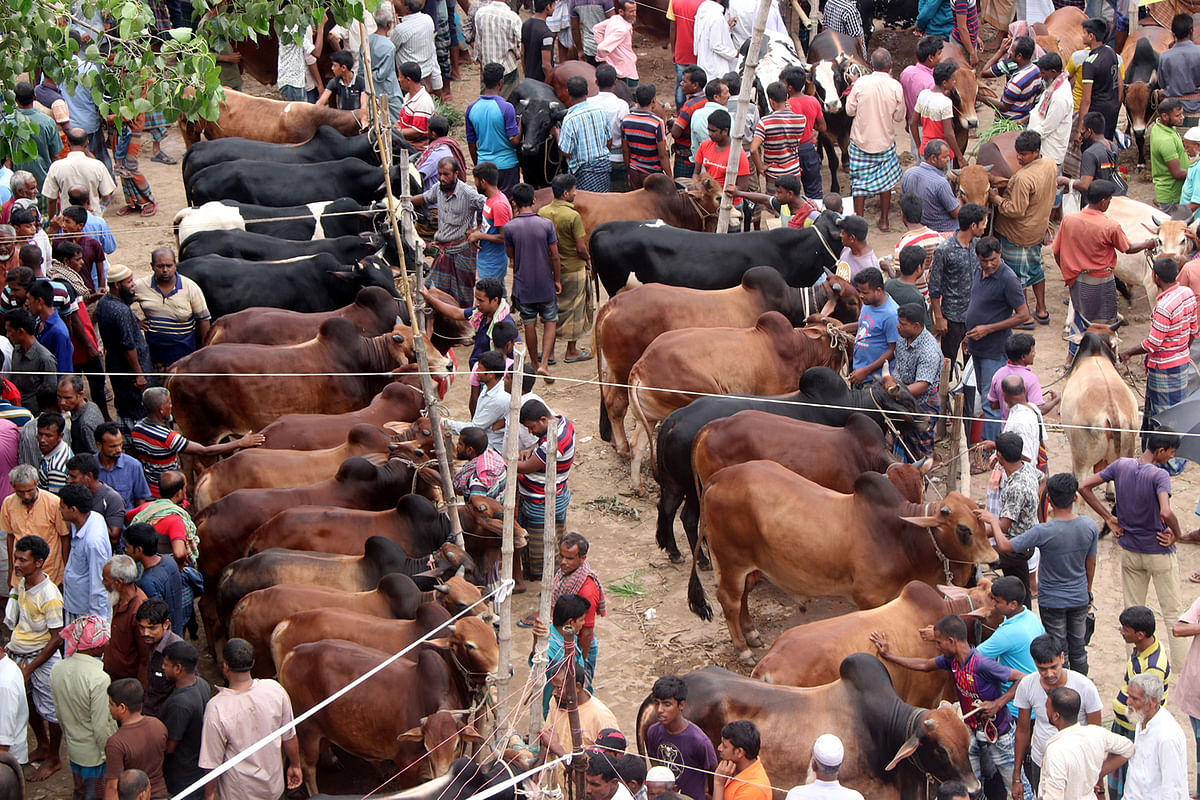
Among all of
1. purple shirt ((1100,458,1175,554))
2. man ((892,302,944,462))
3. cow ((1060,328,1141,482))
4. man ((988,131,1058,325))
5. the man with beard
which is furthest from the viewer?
man ((988,131,1058,325))

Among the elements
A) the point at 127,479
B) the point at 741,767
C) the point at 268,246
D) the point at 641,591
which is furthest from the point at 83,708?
the point at 268,246

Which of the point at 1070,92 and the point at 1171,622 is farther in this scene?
the point at 1070,92

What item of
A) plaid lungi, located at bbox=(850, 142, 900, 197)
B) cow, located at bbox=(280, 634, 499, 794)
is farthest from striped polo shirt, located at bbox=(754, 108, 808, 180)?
cow, located at bbox=(280, 634, 499, 794)

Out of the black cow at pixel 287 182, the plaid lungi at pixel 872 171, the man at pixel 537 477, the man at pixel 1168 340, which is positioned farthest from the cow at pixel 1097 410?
the black cow at pixel 287 182

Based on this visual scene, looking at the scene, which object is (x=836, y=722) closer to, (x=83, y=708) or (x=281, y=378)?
(x=83, y=708)

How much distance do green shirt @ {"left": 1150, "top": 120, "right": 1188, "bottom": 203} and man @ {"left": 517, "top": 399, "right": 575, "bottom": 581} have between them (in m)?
6.52

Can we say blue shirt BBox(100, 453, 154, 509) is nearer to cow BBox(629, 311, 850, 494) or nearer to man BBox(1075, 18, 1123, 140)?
cow BBox(629, 311, 850, 494)

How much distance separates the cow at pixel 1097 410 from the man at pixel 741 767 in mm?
3917

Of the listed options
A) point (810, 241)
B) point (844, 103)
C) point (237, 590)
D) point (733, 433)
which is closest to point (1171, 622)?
point (733, 433)

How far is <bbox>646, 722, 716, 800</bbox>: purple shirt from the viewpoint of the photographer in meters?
6.51

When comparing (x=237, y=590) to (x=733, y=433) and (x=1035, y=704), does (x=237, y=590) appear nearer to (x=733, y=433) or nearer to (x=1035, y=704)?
(x=733, y=433)

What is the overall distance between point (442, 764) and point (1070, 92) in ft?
29.9

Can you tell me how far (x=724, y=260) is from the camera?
1144 centimetres

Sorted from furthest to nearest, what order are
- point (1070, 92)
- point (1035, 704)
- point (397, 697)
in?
point (1070, 92), point (397, 697), point (1035, 704)
